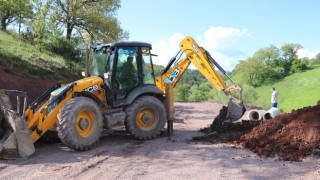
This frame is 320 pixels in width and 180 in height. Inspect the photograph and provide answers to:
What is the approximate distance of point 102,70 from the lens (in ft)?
32.2

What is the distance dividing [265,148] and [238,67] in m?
64.5

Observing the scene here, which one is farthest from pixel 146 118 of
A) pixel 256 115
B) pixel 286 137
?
pixel 256 115

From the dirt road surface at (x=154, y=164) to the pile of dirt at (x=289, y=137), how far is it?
0.30 metres

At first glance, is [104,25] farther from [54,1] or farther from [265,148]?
[265,148]

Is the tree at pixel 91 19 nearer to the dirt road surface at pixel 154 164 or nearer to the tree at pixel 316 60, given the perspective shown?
the dirt road surface at pixel 154 164

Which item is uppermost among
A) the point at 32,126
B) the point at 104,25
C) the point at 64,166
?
the point at 104,25

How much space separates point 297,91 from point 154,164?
5717 centimetres

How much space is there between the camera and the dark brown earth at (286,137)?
7805 mm

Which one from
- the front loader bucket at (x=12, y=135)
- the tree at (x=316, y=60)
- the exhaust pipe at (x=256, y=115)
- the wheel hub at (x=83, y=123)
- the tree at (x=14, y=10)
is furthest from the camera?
the tree at (x=316, y=60)

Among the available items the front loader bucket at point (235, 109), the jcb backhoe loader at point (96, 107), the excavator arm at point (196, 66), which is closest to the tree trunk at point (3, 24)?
the excavator arm at point (196, 66)

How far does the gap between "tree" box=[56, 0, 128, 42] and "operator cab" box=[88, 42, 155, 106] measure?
2118 cm

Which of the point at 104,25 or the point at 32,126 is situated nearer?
the point at 32,126

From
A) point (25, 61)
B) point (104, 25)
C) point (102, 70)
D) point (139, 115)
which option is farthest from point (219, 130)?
point (104, 25)

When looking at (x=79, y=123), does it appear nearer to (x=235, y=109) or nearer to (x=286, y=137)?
(x=286, y=137)
